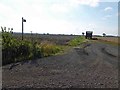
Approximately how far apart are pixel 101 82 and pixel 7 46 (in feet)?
32.9

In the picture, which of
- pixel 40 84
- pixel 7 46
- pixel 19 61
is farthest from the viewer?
pixel 7 46

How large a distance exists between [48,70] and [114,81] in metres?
4.18

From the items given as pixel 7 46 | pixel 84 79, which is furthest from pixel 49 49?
pixel 84 79

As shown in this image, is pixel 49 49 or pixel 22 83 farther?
pixel 49 49

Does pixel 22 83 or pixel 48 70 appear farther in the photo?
pixel 48 70

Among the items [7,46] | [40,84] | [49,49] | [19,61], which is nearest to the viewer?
[40,84]

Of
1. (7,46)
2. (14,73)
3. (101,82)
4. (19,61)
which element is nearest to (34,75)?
(14,73)

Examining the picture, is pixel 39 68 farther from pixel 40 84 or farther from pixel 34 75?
pixel 40 84

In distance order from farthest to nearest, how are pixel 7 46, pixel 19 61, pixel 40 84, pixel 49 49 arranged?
pixel 49 49 → pixel 7 46 → pixel 19 61 → pixel 40 84

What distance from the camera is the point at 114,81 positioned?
12.3 metres

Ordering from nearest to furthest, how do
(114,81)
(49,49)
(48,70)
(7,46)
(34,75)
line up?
(114,81), (34,75), (48,70), (7,46), (49,49)

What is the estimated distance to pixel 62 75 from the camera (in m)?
13.7

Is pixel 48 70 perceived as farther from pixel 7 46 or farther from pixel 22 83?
pixel 7 46

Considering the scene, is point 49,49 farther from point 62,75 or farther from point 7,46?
point 62,75
